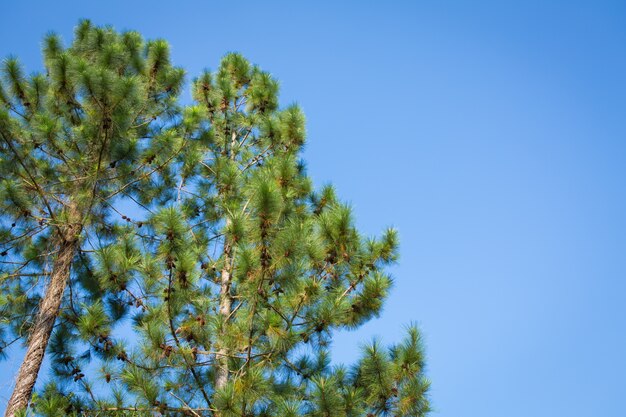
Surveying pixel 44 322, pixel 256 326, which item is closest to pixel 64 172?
pixel 44 322

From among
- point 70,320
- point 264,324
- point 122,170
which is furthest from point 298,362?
point 122,170

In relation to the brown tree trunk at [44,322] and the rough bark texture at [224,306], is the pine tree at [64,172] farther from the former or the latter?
the rough bark texture at [224,306]

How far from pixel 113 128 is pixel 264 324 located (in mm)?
3402

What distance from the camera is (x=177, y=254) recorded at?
5152 mm

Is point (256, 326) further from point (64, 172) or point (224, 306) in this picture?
point (64, 172)

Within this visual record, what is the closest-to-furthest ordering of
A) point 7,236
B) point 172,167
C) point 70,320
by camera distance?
point 70,320, point 7,236, point 172,167

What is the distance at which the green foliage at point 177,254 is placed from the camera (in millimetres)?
5289

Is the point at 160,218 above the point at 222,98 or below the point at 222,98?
below

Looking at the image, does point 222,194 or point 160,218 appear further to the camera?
point 222,194

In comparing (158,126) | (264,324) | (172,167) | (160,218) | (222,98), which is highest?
(222,98)

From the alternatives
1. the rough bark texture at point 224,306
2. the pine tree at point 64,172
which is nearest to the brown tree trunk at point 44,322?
the pine tree at point 64,172

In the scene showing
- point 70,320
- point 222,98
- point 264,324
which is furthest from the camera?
point 222,98

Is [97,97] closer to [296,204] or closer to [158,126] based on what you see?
[158,126]

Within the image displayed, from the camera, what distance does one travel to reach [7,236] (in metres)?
7.50
